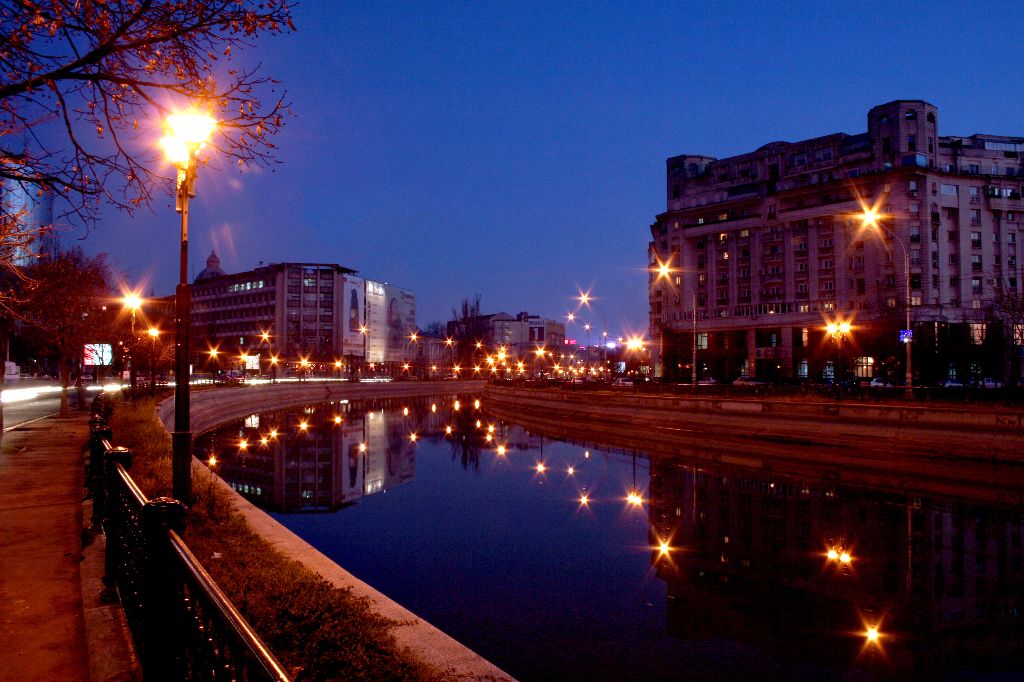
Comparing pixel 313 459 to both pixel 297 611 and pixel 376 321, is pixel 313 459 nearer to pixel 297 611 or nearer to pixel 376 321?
pixel 297 611

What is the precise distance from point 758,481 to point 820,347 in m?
57.9

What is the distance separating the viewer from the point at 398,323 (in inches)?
7210

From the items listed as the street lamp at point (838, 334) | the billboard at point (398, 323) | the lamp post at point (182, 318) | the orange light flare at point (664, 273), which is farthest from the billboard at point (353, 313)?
the lamp post at point (182, 318)

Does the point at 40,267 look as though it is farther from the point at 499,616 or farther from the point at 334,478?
the point at 499,616

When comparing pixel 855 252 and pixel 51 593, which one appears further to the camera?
pixel 855 252

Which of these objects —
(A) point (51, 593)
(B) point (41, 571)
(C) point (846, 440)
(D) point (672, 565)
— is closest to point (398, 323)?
(C) point (846, 440)

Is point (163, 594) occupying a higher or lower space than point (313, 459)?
higher

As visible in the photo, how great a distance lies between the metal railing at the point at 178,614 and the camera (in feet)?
9.33

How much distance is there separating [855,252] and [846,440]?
58308 millimetres

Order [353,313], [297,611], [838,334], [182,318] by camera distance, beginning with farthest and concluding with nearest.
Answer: [353,313] < [838,334] < [182,318] < [297,611]

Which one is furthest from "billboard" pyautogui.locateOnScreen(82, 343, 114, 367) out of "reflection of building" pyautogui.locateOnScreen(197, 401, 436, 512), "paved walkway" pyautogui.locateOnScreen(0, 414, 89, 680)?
"paved walkway" pyautogui.locateOnScreen(0, 414, 89, 680)

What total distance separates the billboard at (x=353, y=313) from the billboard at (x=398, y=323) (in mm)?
15470

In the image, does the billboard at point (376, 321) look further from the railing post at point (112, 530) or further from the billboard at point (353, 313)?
the railing post at point (112, 530)

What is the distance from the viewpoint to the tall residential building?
74.8 m
